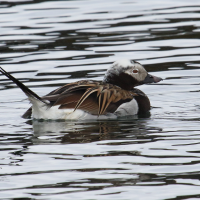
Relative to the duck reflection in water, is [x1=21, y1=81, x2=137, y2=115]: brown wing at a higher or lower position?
higher

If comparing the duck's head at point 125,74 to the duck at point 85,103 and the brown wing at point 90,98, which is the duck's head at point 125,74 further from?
the brown wing at point 90,98

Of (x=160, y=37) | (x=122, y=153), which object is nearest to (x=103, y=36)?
(x=160, y=37)

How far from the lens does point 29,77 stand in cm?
1006

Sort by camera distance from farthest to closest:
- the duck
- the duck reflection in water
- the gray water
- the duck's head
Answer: the duck's head → the duck → the duck reflection in water → the gray water

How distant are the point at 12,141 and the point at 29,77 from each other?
3884 mm

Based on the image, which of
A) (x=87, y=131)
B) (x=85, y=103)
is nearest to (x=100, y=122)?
(x=85, y=103)

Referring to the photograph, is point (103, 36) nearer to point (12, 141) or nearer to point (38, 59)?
point (38, 59)

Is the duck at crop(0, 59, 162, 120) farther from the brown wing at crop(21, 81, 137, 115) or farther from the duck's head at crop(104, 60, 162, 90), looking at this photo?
the duck's head at crop(104, 60, 162, 90)

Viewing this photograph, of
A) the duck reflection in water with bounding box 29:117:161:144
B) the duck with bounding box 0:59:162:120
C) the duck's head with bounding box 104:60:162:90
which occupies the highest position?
the duck's head with bounding box 104:60:162:90

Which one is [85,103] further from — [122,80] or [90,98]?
[122,80]

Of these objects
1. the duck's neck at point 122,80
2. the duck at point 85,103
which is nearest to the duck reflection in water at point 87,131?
the duck at point 85,103

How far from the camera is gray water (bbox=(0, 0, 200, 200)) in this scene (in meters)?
4.82

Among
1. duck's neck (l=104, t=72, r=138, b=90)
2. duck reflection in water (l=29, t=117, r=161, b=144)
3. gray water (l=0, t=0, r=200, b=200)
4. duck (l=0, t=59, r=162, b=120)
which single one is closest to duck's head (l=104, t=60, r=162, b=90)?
duck's neck (l=104, t=72, r=138, b=90)

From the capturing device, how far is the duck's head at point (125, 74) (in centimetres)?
816
